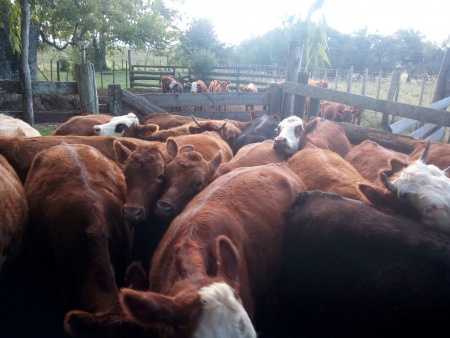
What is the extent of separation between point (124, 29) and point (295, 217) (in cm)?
2719

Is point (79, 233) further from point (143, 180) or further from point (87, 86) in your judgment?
point (87, 86)

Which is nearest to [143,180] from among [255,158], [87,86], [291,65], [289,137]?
[255,158]

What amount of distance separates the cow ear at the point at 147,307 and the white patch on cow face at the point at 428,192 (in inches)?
86.8

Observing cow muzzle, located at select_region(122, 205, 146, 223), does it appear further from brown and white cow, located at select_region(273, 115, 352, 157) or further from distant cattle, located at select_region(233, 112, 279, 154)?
distant cattle, located at select_region(233, 112, 279, 154)

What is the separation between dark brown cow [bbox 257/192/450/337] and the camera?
2.20 m

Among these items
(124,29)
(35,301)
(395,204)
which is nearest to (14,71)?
(124,29)

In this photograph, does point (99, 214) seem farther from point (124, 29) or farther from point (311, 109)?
point (124, 29)

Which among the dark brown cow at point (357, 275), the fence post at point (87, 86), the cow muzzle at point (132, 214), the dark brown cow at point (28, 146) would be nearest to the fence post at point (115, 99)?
the fence post at point (87, 86)

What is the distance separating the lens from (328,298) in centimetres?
257

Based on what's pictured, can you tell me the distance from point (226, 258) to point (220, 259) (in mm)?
36

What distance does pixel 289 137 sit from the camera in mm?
5578

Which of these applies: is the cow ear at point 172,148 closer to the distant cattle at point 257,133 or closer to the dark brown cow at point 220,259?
the dark brown cow at point 220,259

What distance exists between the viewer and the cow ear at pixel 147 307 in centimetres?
170

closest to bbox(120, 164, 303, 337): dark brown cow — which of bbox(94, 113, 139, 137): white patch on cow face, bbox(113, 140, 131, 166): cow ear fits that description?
bbox(113, 140, 131, 166): cow ear
